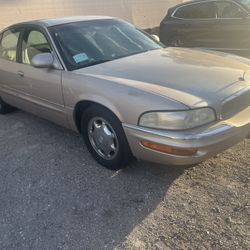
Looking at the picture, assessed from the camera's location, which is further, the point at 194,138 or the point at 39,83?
the point at 39,83

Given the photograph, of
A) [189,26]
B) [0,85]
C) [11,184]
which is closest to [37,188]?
[11,184]

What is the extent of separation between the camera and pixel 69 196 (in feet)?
11.4

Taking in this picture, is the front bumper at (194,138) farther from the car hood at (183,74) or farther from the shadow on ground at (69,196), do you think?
the shadow on ground at (69,196)

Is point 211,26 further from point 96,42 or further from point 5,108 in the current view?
point 5,108

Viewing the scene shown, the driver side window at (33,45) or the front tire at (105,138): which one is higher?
the driver side window at (33,45)

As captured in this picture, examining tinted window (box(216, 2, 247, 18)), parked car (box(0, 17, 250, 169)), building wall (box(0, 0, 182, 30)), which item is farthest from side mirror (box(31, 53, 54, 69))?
building wall (box(0, 0, 182, 30))

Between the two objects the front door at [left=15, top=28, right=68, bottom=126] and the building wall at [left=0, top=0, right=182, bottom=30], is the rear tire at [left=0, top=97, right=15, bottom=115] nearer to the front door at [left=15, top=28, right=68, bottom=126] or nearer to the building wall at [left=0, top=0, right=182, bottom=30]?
the front door at [left=15, top=28, right=68, bottom=126]

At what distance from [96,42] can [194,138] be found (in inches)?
75.0

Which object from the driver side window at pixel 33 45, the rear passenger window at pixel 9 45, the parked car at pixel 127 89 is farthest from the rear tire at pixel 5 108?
the driver side window at pixel 33 45

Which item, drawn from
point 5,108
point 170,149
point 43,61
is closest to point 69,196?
point 170,149

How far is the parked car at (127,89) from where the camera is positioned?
313 cm

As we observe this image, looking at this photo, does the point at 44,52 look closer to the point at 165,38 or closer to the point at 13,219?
the point at 13,219

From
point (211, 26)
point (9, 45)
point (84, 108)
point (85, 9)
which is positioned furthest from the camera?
point (85, 9)

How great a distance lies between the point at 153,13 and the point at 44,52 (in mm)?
10673
